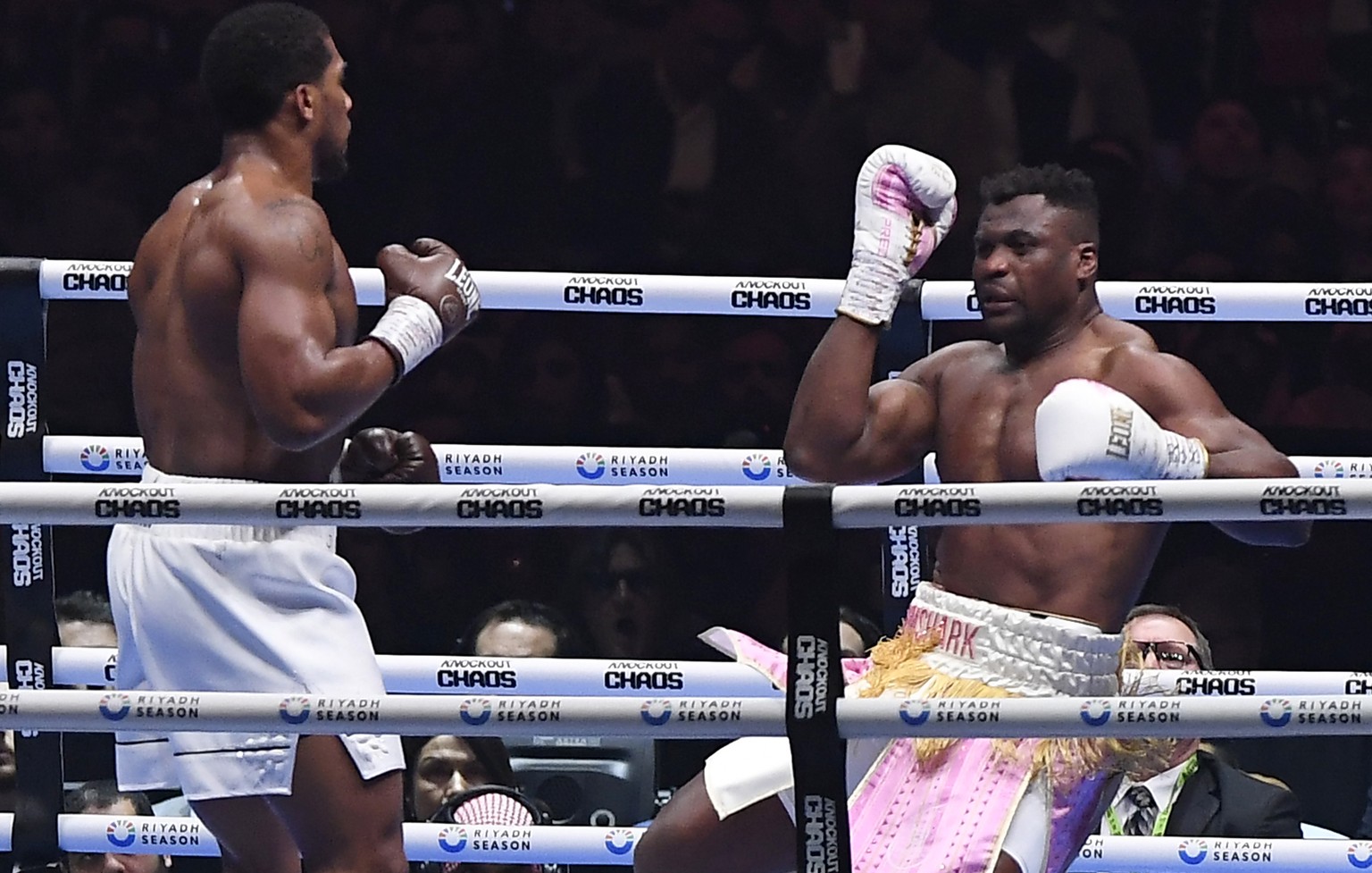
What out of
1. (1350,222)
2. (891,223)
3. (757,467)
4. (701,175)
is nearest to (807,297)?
(757,467)

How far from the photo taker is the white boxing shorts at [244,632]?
2773 mm

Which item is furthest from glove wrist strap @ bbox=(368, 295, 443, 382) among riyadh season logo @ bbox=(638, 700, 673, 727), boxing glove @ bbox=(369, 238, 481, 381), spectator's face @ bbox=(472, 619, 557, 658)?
spectator's face @ bbox=(472, 619, 557, 658)

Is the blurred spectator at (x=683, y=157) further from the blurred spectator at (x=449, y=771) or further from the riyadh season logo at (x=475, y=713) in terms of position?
the riyadh season logo at (x=475, y=713)

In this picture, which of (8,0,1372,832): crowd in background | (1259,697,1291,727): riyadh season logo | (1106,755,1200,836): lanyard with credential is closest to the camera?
(1259,697,1291,727): riyadh season logo

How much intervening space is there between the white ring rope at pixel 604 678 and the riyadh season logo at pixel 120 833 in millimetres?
234

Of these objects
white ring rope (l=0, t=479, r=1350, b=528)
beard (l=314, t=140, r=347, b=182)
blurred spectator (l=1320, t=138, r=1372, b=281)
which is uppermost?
blurred spectator (l=1320, t=138, r=1372, b=281)

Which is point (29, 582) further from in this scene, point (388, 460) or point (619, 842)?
point (619, 842)

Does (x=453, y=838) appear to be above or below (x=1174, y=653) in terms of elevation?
below

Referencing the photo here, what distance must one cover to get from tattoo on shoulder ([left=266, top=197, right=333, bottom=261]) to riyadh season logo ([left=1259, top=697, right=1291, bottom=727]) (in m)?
1.37

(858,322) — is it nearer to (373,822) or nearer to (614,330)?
(373,822)

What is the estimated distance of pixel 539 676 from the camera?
3492 millimetres

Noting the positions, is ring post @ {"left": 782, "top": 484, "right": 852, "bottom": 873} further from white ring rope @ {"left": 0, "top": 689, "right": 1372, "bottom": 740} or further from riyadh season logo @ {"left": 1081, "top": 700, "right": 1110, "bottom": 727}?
riyadh season logo @ {"left": 1081, "top": 700, "right": 1110, "bottom": 727}

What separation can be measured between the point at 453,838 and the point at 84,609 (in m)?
1.51

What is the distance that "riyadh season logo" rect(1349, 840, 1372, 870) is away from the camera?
3.24 meters
